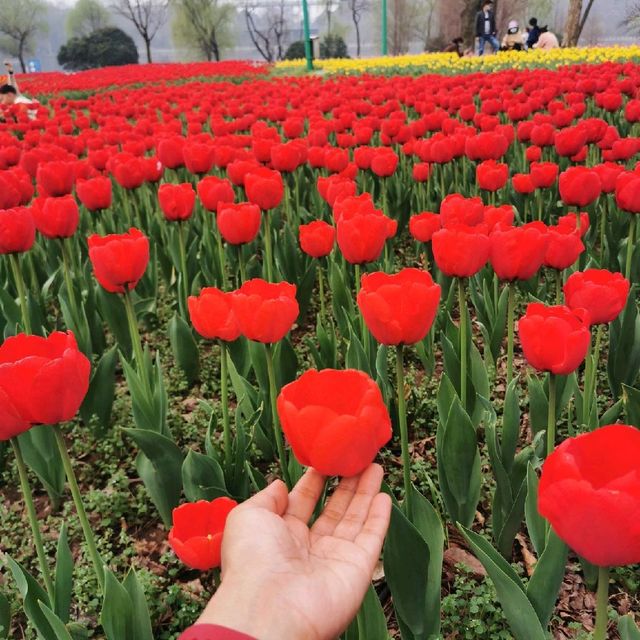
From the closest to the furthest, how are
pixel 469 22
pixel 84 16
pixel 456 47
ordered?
pixel 456 47
pixel 469 22
pixel 84 16

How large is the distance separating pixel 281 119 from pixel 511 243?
5409 mm

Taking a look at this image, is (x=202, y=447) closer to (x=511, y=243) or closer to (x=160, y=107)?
(x=511, y=243)

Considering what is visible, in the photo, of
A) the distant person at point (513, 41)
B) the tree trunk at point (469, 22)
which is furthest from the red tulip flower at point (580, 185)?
the tree trunk at point (469, 22)

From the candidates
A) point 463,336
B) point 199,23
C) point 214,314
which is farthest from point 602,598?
point 199,23

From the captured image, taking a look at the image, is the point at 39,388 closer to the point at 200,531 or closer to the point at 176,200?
the point at 200,531

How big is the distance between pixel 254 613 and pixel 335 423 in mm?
302

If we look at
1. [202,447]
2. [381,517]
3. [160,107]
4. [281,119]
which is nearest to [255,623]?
[381,517]

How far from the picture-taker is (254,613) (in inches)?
37.2

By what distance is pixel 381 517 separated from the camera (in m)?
1.16

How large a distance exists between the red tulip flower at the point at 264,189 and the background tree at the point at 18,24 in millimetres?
68298

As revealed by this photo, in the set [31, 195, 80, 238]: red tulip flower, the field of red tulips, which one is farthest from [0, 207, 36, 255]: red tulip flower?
[31, 195, 80, 238]: red tulip flower

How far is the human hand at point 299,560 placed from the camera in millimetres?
954

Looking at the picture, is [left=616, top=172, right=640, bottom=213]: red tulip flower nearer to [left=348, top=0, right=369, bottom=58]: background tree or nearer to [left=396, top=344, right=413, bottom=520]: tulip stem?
[left=396, top=344, right=413, bottom=520]: tulip stem

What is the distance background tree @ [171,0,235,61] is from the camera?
53094mm
